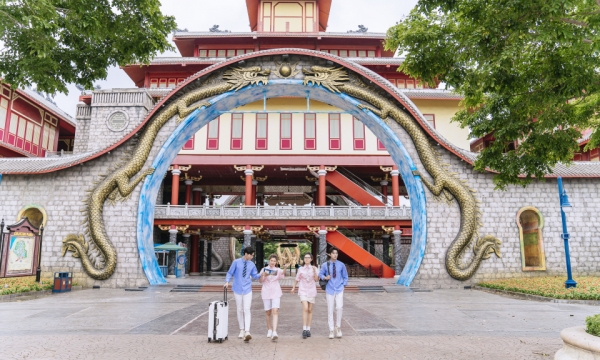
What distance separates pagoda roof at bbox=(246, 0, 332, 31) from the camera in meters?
33.0

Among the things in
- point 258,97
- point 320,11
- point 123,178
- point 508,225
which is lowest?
point 508,225

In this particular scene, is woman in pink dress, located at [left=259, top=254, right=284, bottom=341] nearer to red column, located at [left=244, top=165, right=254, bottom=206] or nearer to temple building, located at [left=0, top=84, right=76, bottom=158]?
red column, located at [left=244, top=165, right=254, bottom=206]

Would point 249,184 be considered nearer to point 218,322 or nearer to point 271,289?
point 271,289

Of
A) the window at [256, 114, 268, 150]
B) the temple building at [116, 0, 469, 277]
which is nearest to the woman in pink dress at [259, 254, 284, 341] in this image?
the temple building at [116, 0, 469, 277]

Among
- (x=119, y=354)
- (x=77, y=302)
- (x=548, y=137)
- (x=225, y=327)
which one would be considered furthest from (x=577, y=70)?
(x=77, y=302)

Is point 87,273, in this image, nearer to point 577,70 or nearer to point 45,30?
point 45,30

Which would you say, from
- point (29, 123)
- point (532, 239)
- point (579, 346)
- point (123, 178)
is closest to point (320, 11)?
point (29, 123)

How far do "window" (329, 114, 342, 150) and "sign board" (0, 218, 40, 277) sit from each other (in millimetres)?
17894

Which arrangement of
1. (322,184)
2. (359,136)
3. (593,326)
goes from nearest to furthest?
(593,326) < (322,184) < (359,136)

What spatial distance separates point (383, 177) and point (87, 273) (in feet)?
68.8

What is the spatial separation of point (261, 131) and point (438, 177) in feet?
49.3

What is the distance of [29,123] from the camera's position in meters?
28.6

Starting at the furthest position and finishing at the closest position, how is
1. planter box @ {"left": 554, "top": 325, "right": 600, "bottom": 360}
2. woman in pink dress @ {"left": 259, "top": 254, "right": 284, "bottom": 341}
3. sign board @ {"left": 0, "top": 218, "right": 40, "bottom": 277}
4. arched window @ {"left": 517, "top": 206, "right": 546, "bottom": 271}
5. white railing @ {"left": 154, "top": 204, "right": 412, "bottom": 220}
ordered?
white railing @ {"left": 154, "top": 204, "right": 412, "bottom": 220} → arched window @ {"left": 517, "top": 206, "right": 546, "bottom": 271} → sign board @ {"left": 0, "top": 218, "right": 40, "bottom": 277} → woman in pink dress @ {"left": 259, "top": 254, "right": 284, "bottom": 341} → planter box @ {"left": 554, "top": 325, "right": 600, "bottom": 360}

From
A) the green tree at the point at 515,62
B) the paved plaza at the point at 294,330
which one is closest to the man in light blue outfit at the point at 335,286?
the paved plaza at the point at 294,330
